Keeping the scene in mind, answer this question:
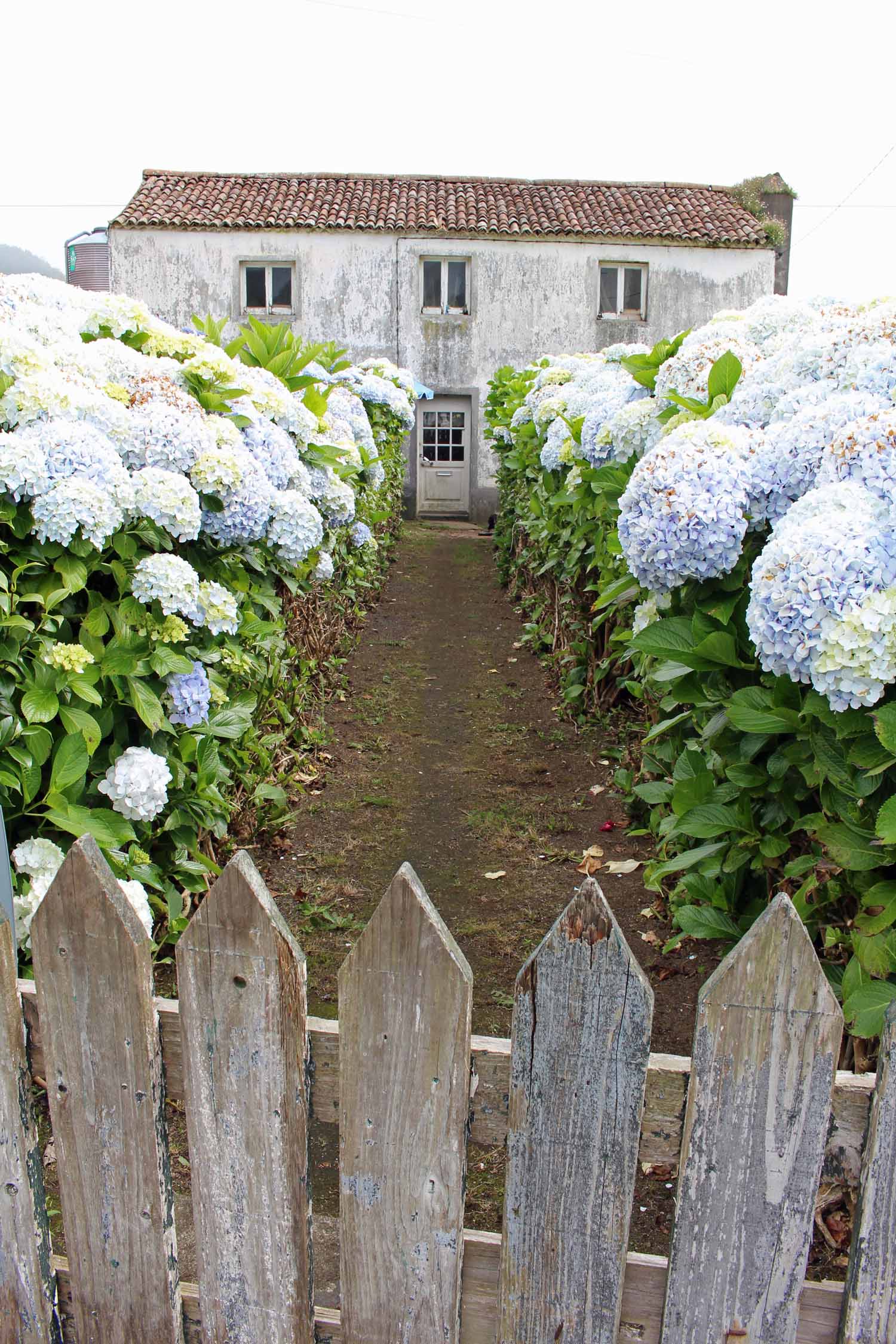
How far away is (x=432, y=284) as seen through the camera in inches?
746

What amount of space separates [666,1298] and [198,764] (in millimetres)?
2106

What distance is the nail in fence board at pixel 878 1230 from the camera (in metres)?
1.26

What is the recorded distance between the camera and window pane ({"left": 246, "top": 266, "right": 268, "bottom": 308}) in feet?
61.9

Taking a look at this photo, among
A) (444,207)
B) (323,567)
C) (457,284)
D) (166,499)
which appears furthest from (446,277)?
(166,499)

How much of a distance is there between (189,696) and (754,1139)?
6.76 ft

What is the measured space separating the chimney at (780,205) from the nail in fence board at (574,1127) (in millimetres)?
20748

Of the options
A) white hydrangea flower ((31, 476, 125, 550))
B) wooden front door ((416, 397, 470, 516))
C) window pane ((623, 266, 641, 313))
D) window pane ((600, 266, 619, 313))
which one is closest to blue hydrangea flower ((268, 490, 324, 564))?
white hydrangea flower ((31, 476, 125, 550))

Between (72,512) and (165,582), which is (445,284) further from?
(72,512)

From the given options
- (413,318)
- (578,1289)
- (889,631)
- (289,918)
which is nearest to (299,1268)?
(578,1289)

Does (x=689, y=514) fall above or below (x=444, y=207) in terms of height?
below

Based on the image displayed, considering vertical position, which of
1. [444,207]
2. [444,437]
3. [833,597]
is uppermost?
[444,207]

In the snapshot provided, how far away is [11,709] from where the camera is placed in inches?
93.2

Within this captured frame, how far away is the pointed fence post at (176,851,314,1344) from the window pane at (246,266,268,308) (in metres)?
19.3

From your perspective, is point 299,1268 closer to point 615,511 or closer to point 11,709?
point 11,709
